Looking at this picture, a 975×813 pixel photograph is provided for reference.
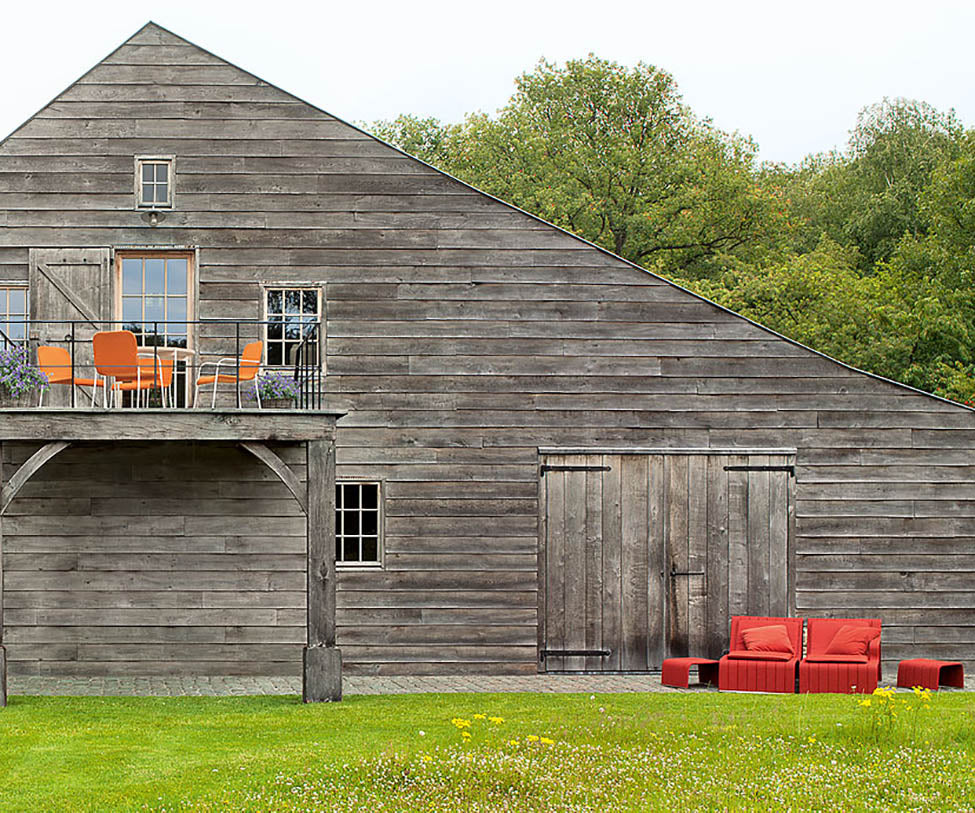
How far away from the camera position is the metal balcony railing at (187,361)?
1264cm

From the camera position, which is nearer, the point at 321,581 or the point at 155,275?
the point at 321,581

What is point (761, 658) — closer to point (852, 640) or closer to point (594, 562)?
point (852, 640)

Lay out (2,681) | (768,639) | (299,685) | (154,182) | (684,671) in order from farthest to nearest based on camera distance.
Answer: (154,182)
(299,685)
(768,639)
(684,671)
(2,681)

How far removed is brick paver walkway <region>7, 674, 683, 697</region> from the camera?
12117mm

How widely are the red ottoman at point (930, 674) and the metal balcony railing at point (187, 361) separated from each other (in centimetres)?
604

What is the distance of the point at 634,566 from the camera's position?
44.4 ft

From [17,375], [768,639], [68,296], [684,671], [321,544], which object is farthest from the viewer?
[68,296]

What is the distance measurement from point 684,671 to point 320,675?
11.2 ft

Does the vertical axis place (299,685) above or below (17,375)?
below

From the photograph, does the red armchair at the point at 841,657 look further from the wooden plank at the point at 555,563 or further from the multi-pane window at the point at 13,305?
the multi-pane window at the point at 13,305

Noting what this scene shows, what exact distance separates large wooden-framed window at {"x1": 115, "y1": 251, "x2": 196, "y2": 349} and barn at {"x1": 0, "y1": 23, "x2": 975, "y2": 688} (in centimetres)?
4

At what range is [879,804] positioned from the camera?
7527 mm

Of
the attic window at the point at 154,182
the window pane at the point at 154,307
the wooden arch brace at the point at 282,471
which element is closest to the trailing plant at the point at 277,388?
the wooden arch brace at the point at 282,471

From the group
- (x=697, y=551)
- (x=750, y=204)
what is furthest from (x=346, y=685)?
(x=750, y=204)
